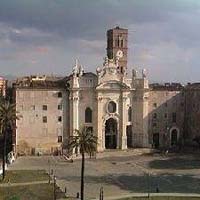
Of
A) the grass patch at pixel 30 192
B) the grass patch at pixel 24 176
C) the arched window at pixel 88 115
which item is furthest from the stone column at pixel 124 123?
the grass patch at pixel 30 192

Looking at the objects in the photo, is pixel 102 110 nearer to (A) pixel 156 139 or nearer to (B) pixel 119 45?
(A) pixel 156 139

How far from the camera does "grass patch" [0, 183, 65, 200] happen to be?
58875 millimetres

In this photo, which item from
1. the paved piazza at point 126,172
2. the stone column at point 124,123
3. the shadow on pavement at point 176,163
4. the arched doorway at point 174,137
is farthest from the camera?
the arched doorway at point 174,137

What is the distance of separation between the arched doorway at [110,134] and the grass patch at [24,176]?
2432cm

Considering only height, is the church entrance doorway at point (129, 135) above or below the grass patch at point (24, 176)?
above

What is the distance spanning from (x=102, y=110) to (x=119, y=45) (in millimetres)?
17006

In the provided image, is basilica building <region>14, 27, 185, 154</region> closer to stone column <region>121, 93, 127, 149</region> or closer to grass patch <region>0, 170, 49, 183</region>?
stone column <region>121, 93, 127, 149</region>

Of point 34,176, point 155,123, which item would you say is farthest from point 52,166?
point 155,123

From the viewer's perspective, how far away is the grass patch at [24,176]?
68.3 m

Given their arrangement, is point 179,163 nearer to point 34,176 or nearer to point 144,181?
point 144,181

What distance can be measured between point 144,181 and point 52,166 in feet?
57.7

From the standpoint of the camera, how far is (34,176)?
7131 centimetres

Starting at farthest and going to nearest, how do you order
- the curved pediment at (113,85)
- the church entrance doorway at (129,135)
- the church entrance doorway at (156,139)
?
the church entrance doorway at (156,139) → the church entrance doorway at (129,135) → the curved pediment at (113,85)

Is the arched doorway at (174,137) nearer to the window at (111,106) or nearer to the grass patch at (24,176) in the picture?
the window at (111,106)
